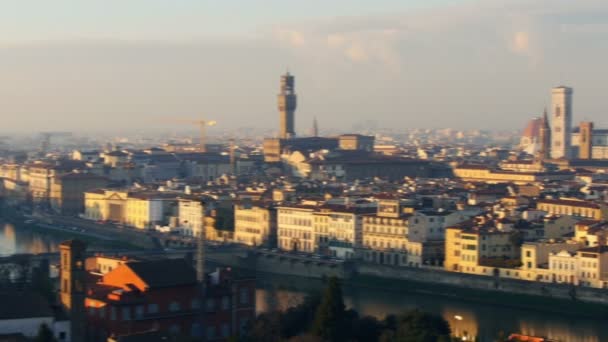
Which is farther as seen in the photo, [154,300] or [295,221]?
[295,221]

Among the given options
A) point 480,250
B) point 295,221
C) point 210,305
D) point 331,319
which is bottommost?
point 295,221

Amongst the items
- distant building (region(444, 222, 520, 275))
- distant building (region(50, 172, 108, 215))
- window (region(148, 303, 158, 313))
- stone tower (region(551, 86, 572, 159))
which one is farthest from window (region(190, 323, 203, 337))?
stone tower (region(551, 86, 572, 159))

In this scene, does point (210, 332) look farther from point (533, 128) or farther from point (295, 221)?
point (533, 128)

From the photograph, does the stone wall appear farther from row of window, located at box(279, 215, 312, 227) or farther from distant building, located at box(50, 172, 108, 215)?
distant building, located at box(50, 172, 108, 215)

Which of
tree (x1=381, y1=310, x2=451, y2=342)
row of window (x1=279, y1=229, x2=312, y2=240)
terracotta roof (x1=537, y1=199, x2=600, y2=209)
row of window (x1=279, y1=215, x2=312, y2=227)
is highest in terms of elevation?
tree (x1=381, y1=310, x2=451, y2=342)

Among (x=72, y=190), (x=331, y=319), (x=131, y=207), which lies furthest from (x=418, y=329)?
(x=72, y=190)

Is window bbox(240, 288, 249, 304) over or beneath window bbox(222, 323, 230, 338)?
over

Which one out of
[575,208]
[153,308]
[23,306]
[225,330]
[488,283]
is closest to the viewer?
[23,306]
